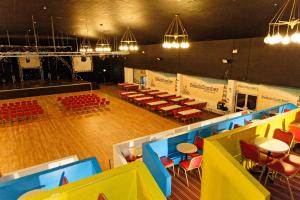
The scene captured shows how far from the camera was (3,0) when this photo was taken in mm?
6070

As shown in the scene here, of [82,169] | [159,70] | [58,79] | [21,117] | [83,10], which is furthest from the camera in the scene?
[58,79]

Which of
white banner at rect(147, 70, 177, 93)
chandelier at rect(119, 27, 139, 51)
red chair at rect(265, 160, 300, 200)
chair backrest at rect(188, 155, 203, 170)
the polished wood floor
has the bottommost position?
the polished wood floor

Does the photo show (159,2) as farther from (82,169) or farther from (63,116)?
(63,116)

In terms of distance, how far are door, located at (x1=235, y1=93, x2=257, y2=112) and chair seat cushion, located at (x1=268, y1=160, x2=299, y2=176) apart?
6.59 metres

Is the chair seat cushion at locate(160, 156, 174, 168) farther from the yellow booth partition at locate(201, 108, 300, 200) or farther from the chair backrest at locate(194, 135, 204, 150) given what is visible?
the yellow booth partition at locate(201, 108, 300, 200)

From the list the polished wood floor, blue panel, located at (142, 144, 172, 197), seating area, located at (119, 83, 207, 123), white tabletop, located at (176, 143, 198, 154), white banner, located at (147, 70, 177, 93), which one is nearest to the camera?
blue panel, located at (142, 144, 172, 197)

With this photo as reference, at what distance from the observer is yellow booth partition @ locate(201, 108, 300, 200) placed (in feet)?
9.66

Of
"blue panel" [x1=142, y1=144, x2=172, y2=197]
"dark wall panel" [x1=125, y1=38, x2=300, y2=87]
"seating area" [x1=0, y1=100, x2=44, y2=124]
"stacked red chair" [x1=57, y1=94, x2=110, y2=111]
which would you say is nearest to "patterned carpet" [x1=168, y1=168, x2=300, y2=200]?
"blue panel" [x1=142, y1=144, x2=172, y2=197]

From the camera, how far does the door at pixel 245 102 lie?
1030cm

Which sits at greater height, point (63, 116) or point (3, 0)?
point (3, 0)

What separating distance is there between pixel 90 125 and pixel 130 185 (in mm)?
7460

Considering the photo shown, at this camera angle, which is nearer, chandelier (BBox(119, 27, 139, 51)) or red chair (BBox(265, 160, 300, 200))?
red chair (BBox(265, 160, 300, 200))

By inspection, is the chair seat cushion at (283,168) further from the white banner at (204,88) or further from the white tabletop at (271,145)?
the white banner at (204,88)

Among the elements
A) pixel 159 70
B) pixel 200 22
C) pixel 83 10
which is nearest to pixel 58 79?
pixel 159 70
